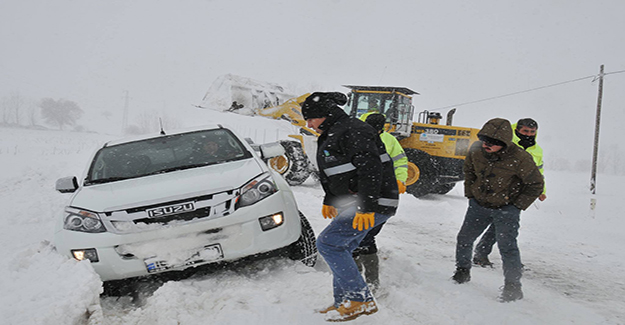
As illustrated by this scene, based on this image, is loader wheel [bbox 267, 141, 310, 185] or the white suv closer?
the white suv

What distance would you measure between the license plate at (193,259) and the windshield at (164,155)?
103 centimetres

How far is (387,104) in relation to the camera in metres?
8.95

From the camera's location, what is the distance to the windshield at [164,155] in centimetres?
357

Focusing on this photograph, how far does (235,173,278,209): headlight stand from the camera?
289 centimetres

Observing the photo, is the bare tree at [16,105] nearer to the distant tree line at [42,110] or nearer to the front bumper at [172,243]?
the distant tree line at [42,110]

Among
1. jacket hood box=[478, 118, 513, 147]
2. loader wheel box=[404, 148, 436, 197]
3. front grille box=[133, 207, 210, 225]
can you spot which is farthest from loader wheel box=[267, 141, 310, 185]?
jacket hood box=[478, 118, 513, 147]

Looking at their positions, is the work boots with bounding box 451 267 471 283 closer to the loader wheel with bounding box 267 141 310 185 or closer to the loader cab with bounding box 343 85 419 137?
the loader cab with bounding box 343 85 419 137

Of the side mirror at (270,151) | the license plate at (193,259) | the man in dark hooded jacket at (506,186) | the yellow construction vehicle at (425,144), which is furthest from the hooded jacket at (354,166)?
the yellow construction vehicle at (425,144)

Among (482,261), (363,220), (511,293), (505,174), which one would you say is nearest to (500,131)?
(505,174)

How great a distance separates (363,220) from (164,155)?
2.45 m

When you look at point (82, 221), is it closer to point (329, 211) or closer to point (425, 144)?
point (329, 211)

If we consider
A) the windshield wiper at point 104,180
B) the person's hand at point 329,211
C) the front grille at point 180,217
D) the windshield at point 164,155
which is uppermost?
the windshield at point 164,155

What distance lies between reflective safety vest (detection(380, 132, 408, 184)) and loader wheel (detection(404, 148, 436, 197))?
444cm

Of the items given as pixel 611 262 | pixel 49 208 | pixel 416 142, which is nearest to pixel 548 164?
pixel 416 142
